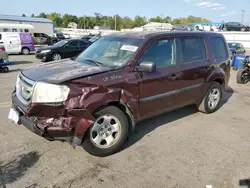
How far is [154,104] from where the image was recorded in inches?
152

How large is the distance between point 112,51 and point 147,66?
83cm

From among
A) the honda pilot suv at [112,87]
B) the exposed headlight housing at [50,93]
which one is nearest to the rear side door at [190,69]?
the honda pilot suv at [112,87]

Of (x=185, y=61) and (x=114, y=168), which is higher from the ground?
(x=185, y=61)

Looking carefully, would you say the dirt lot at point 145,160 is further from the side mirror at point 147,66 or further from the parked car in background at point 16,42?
the parked car in background at point 16,42

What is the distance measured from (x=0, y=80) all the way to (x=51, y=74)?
6.33 meters

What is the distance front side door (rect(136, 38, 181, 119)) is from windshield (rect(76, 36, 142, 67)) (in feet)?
0.80

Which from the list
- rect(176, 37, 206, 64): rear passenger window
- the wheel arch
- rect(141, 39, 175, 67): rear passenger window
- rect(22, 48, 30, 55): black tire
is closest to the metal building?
rect(22, 48, 30, 55): black tire

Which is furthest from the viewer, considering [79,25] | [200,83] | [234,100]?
[79,25]

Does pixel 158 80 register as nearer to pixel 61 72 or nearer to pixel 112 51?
pixel 112 51

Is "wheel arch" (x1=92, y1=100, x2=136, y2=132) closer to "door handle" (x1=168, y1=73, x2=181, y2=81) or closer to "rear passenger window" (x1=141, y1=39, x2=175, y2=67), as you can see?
"rear passenger window" (x1=141, y1=39, x2=175, y2=67)

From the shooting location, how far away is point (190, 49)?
176 inches

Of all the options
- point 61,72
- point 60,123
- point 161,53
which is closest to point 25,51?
point 61,72

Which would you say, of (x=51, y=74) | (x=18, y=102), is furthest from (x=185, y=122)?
(x=18, y=102)

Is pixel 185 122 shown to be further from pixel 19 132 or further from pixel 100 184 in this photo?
pixel 19 132
